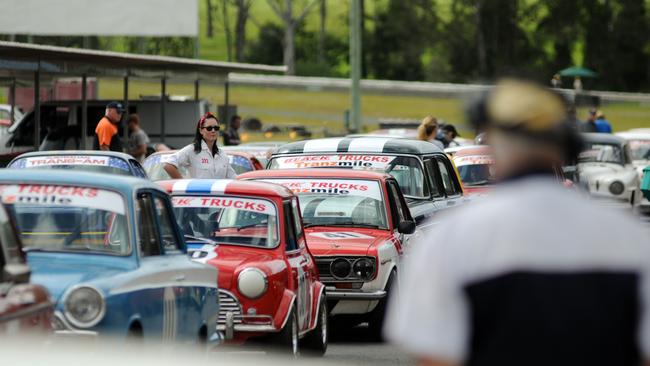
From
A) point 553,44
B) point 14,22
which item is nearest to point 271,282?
point 14,22

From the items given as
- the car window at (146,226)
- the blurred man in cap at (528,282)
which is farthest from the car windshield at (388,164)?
the blurred man in cap at (528,282)

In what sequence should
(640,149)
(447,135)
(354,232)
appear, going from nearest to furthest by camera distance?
(354,232) → (447,135) → (640,149)

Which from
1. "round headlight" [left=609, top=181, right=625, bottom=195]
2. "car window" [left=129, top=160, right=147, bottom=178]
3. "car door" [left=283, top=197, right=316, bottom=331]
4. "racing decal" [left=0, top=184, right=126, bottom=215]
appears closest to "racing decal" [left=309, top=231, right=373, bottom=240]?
"car door" [left=283, top=197, right=316, bottom=331]

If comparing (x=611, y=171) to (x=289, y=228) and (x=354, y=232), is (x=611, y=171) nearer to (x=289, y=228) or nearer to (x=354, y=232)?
(x=354, y=232)

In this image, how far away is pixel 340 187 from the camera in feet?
45.5

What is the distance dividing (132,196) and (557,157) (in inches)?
188

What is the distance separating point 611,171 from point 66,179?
23584mm

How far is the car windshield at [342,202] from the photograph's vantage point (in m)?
13.8

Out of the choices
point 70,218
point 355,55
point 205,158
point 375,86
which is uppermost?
point 355,55

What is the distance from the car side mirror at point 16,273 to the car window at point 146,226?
1802 millimetres

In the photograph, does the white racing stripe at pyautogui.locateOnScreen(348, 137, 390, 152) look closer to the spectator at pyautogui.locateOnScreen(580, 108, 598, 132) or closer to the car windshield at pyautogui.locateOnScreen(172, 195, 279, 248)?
the car windshield at pyautogui.locateOnScreen(172, 195, 279, 248)

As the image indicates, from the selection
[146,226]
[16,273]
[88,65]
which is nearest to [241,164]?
[88,65]

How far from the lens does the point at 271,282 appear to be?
34.9 feet

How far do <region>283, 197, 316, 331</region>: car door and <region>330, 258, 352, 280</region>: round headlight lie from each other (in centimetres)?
111
